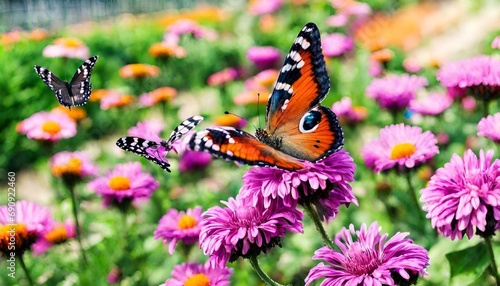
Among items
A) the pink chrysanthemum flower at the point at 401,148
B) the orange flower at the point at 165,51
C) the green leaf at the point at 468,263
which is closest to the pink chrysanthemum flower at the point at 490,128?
the pink chrysanthemum flower at the point at 401,148

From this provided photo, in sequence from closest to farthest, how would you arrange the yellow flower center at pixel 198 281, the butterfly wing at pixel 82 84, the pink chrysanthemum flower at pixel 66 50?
1. the yellow flower center at pixel 198 281
2. the butterfly wing at pixel 82 84
3. the pink chrysanthemum flower at pixel 66 50

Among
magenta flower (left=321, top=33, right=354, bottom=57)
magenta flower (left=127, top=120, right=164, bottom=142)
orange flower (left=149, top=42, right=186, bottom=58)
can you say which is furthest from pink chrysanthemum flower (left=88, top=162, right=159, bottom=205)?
magenta flower (left=321, top=33, right=354, bottom=57)

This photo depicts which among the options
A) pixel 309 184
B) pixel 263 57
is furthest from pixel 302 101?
pixel 263 57

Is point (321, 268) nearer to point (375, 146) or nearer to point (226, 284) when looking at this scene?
point (226, 284)

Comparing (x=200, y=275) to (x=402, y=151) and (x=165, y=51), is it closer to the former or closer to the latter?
(x=402, y=151)

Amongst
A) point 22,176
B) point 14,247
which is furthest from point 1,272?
point 22,176

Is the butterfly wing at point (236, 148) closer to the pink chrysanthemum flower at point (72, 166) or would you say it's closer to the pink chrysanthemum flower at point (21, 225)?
the pink chrysanthemum flower at point (21, 225)
